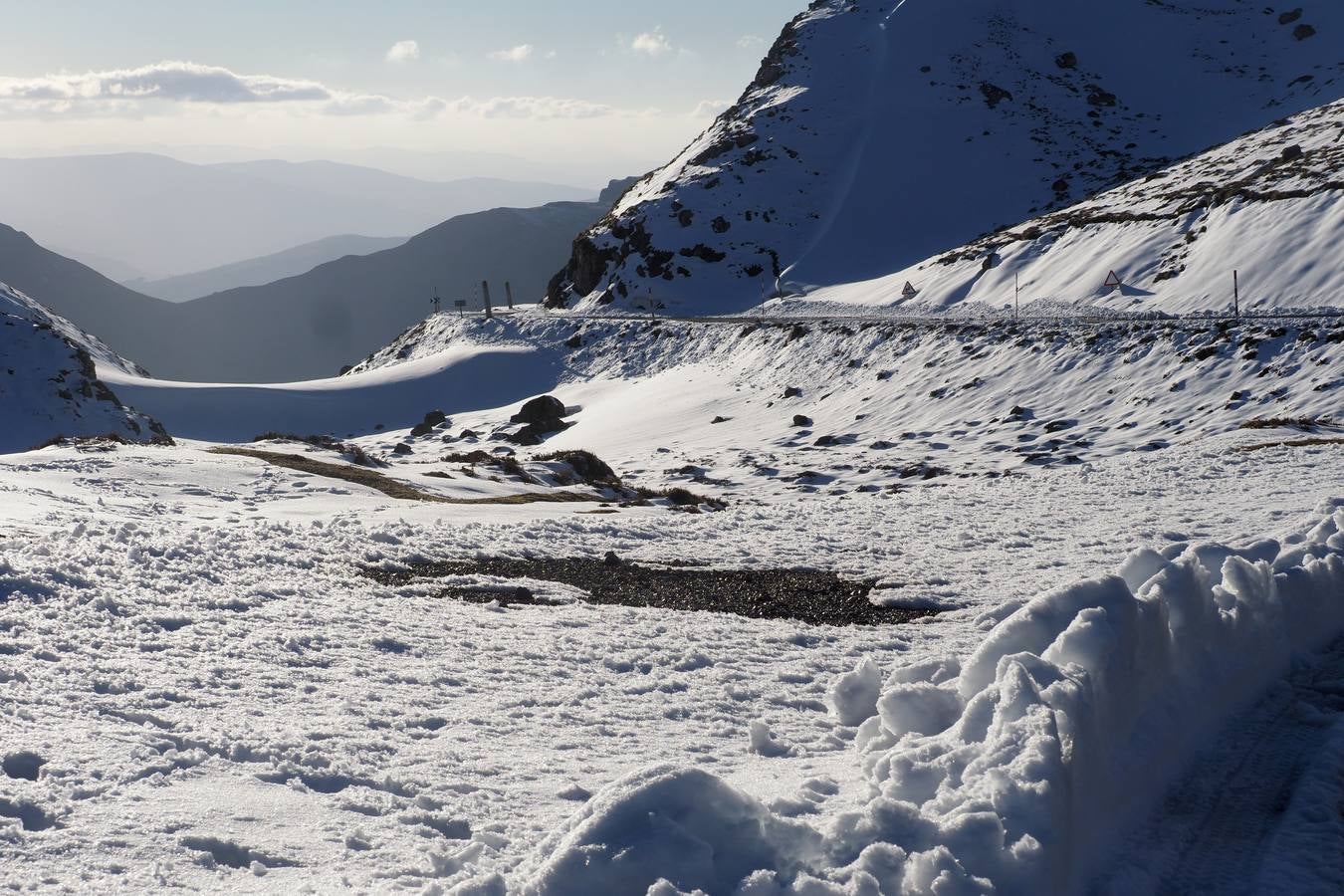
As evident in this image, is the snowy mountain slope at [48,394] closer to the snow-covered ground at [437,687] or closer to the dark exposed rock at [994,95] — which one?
the snow-covered ground at [437,687]

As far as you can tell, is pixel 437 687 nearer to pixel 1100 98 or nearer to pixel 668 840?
pixel 668 840

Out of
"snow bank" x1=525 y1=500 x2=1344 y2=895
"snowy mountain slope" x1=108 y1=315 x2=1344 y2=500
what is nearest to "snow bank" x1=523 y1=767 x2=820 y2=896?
"snow bank" x1=525 y1=500 x2=1344 y2=895

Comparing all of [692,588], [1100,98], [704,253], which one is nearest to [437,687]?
[692,588]

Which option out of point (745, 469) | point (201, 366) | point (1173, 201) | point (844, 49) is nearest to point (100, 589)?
point (745, 469)

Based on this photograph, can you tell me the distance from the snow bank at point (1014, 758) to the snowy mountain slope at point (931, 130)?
52612 millimetres

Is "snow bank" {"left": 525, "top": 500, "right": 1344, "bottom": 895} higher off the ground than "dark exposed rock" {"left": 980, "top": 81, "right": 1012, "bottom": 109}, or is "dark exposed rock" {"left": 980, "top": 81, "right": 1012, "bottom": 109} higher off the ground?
"dark exposed rock" {"left": 980, "top": 81, "right": 1012, "bottom": 109}

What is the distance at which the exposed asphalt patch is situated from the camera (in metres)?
10.7

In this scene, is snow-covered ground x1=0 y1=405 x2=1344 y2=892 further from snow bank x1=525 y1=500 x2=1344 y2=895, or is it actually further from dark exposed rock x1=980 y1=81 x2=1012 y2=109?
dark exposed rock x1=980 y1=81 x2=1012 y2=109

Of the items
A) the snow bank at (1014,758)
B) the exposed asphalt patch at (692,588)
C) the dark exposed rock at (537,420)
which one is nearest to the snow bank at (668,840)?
the snow bank at (1014,758)

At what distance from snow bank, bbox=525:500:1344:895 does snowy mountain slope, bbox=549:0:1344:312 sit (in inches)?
2071

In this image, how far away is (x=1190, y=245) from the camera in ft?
123

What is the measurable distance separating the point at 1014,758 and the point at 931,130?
73.0m

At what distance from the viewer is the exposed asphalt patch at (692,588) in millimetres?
10719

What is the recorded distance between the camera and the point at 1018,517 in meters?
14.9
